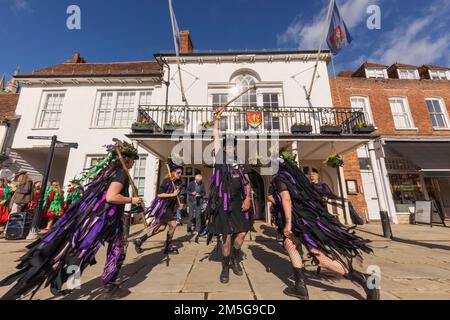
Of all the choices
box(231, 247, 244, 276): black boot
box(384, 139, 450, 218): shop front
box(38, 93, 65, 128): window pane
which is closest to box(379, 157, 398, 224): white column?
box(384, 139, 450, 218): shop front

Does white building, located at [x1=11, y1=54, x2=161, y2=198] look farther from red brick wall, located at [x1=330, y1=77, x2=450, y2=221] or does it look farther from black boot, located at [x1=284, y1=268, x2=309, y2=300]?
red brick wall, located at [x1=330, y1=77, x2=450, y2=221]

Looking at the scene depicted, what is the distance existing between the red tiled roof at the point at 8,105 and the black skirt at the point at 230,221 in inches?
505

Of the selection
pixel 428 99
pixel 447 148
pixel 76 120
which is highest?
pixel 428 99

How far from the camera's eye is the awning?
8.58m

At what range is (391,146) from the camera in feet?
32.8

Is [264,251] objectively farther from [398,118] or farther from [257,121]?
[398,118]

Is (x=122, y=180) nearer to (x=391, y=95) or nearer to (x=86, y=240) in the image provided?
(x=86, y=240)

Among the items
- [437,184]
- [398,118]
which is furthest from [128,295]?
[437,184]

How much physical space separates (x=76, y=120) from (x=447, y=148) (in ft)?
60.8

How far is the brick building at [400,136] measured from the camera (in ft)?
31.7

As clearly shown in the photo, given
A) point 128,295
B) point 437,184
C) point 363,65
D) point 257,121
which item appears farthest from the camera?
point 363,65

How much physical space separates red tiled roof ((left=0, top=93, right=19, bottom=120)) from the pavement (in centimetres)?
898

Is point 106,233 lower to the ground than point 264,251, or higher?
higher

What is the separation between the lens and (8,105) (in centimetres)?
1096
